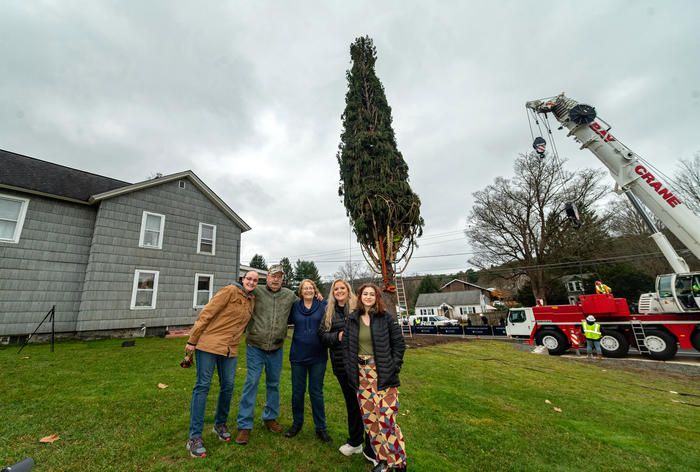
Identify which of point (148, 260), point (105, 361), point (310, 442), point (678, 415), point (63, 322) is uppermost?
point (148, 260)

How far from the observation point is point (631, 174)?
1019 centimetres

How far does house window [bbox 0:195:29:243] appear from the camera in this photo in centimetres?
931

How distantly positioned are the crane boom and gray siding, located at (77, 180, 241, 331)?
16079mm

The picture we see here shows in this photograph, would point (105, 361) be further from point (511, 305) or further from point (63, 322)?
point (511, 305)

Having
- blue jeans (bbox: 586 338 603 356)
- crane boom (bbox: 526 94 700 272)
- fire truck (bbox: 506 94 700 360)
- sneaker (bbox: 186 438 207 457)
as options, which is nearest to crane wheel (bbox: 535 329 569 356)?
fire truck (bbox: 506 94 700 360)

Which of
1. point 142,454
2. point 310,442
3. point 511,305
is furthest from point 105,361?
point 511,305

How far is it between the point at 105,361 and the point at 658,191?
56.7 feet

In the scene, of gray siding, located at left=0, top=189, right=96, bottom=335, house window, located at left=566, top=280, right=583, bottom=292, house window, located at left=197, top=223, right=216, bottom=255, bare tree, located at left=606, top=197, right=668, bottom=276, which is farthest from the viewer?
house window, located at left=566, top=280, right=583, bottom=292

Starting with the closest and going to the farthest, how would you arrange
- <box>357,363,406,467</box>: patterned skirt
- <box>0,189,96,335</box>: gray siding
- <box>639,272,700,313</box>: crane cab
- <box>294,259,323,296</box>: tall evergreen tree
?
<box>357,363,406,467</box>: patterned skirt, <box>0,189,96,335</box>: gray siding, <box>639,272,700,313</box>: crane cab, <box>294,259,323,296</box>: tall evergreen tree

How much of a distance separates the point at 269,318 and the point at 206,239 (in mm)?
11936

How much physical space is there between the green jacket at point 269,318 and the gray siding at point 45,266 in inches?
444

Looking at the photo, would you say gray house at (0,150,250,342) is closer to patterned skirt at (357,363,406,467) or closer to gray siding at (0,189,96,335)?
gray siding at (0,189,96,335)

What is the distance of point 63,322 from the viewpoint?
9.86 metres

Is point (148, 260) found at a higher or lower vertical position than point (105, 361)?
higher
